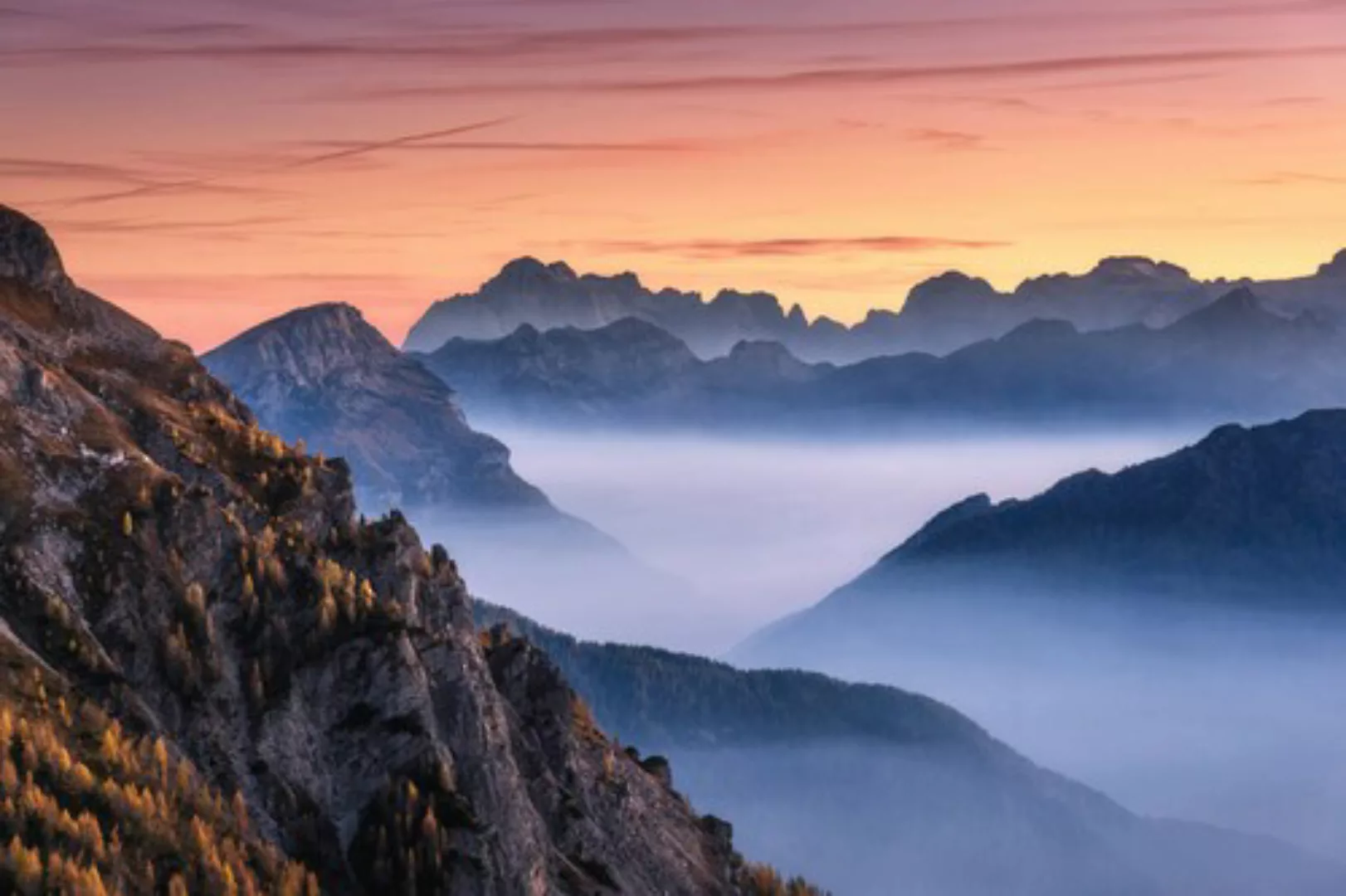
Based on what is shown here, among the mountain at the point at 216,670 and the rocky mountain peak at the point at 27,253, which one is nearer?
the mountain at the point at 216,670

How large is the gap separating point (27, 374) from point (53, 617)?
26.9 metres

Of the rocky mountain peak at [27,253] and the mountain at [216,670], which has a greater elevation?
the rocky mountain peak at [27,253]

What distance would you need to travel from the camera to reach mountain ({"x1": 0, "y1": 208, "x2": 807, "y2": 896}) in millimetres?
116188

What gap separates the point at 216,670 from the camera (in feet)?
444

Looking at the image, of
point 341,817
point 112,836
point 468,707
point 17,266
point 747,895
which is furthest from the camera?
point 747,895

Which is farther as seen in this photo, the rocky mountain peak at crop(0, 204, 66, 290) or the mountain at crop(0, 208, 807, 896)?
the rocky mountain peak at crop(0, 204, 66, 290)

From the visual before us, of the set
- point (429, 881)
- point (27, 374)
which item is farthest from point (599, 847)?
point (27, 374)

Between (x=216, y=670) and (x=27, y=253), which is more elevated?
(x=27, y=253)

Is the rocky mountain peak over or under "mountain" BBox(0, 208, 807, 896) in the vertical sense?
over

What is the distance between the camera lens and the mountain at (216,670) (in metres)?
116

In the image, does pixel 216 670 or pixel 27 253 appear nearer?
pixel 216 670

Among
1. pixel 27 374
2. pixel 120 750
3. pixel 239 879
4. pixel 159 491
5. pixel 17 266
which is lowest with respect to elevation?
pixel 239 879

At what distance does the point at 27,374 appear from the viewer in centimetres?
14525

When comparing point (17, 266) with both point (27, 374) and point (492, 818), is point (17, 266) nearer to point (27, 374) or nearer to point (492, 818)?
point (27, 374)
